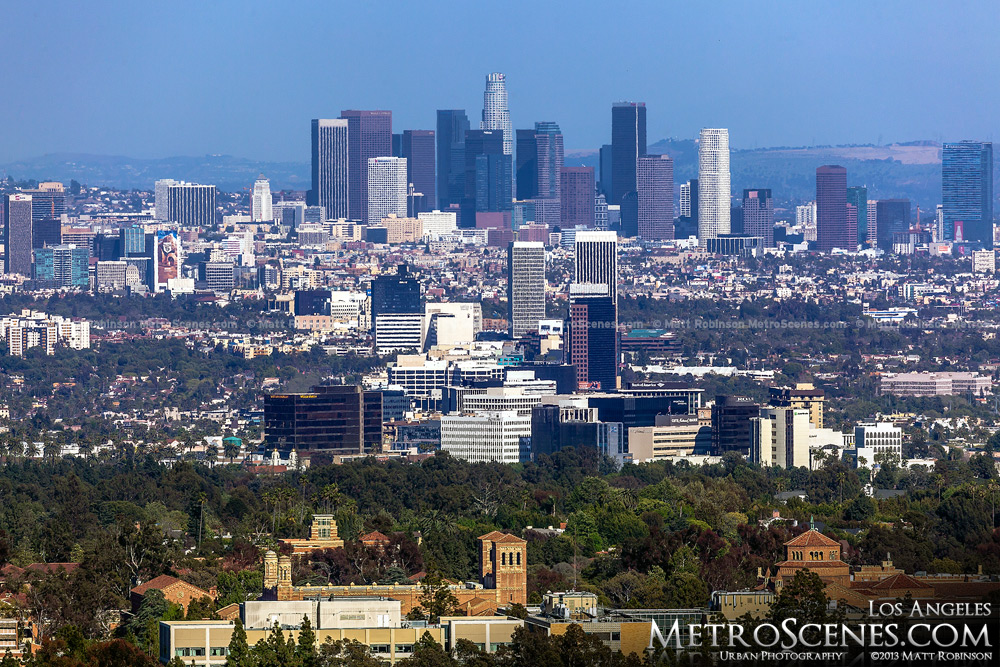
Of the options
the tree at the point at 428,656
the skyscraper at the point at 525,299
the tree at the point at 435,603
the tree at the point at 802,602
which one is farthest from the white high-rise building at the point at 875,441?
the skyscraper at the point at 525,299

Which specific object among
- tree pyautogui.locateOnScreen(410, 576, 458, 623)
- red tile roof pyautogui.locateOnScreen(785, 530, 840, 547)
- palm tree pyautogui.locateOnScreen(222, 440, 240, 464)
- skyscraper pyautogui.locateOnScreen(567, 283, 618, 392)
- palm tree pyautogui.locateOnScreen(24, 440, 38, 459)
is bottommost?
palm tree pyautogui.locateOnScreen(222, 440, 240, 464)

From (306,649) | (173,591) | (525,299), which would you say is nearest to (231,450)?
(173,591)

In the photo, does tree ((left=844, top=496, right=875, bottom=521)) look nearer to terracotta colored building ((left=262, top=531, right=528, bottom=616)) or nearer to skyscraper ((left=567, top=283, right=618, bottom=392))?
terracotta colored building ((left=262, top=531, right=528, bottom=616))

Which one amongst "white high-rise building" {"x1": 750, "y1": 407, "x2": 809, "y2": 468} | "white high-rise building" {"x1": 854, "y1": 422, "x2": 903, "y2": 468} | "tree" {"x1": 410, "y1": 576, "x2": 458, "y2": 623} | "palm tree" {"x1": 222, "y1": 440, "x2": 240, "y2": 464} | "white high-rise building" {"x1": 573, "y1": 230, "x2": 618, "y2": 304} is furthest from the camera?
"white high-rise building" {"x1": 573, "y1": 230, "x2": 618, "y2": 304}

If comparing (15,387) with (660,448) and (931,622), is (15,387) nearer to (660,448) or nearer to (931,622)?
(660,448)

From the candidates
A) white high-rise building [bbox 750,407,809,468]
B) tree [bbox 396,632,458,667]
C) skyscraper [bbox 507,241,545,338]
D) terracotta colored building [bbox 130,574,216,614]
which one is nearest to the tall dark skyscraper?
skyscraper [bbox 507,241,545,338]

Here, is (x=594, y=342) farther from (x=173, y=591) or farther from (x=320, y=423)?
(x=173, y=591)

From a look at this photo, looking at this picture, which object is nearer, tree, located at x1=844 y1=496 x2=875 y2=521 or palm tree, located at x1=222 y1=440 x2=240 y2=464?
tree, located at x1=844 y1=496 x2=875 y2=521
